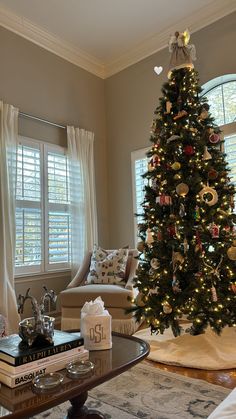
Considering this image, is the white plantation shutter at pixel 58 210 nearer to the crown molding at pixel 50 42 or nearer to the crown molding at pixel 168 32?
the crown molding at pixel 50 42

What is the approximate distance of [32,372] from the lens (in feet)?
3.79

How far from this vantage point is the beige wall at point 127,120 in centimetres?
434

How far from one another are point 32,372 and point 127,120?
406 centimetres

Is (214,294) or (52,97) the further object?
(52,97)

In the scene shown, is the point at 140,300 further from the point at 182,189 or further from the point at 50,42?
the point at 50,42

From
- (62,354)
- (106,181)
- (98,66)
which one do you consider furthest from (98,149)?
(62,354)

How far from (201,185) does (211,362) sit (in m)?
1.40

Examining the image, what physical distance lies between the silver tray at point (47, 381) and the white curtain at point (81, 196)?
2982mm

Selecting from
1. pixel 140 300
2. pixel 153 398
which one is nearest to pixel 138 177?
pixel 140 300

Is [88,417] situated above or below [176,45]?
below

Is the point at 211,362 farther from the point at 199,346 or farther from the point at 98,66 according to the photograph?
the point at 98,66

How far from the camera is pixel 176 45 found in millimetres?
3150

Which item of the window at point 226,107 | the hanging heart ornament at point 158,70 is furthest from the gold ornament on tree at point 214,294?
the hanging heart ornament at point 158,70

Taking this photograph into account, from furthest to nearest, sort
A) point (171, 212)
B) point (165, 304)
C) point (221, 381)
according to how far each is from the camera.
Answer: point (171, 212) < point (165, 304) < point (221, 381)
